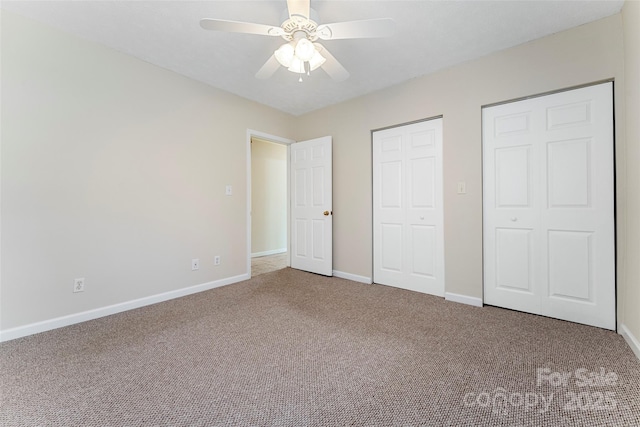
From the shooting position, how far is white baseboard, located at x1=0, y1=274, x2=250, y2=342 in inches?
79.3

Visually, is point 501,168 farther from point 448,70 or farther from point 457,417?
point 457,417

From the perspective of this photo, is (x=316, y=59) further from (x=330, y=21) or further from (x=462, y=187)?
(x=462, y=187)

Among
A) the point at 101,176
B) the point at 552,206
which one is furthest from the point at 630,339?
the point at 101,176

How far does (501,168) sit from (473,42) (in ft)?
3.82

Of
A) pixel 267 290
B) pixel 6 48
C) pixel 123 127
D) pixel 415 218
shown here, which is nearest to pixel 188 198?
pixel 123 127

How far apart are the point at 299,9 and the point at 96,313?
2952 millimetres

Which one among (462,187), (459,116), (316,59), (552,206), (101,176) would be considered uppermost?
(316,59)

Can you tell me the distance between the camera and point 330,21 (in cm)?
206

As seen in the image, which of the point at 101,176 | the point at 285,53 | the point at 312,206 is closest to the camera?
the point at 285,53

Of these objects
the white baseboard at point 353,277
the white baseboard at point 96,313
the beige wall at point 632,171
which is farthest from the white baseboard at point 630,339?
the white baseboard at point 96,313

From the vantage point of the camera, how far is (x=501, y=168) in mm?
2537

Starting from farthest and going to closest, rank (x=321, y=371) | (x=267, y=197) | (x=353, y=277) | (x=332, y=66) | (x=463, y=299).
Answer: (x=267, y=197), (x=353, y=277), (x=463, y=299), (x=332, y=66), (x=321, y=371)

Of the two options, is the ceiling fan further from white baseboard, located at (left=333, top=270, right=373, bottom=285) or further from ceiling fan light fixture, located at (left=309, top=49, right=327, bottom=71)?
white baseboard, located at (left=333, top=270, right=373, bottom=285)

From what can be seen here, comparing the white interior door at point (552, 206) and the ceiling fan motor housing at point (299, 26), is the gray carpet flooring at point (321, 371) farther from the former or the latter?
the ceiling fan motor housing at point (299, 26)
